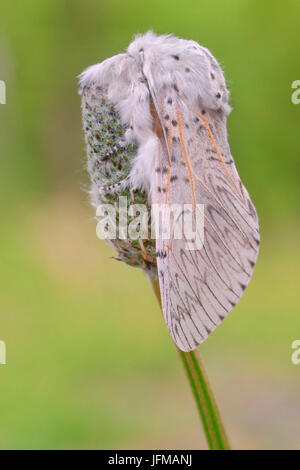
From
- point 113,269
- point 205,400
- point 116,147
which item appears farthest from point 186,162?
point 113,269

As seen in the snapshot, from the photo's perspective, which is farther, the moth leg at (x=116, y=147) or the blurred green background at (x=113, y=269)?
the blurred green background at (x=113, y=269)

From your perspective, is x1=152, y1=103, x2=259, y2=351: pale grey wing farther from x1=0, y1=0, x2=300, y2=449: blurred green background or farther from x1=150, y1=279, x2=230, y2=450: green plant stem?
x1=0, y1=0, x2=300, y2=449: blurred green background

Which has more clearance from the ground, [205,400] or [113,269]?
[113,269]

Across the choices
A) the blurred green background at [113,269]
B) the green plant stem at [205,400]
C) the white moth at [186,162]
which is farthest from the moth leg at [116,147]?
the blurred green background at [113,269]

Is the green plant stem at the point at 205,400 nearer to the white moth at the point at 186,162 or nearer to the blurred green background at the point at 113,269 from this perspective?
the white moth at the point at 186,162

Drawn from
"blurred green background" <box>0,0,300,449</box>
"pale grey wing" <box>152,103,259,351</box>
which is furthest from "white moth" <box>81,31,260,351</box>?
"blurred green background" <box>0,0,300,449</box>

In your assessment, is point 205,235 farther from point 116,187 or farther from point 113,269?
point 113,269
